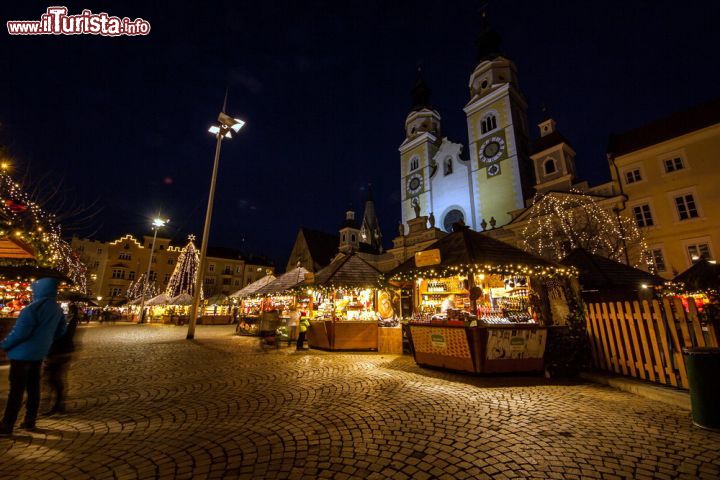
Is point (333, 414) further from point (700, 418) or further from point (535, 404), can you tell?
point (700, 418)

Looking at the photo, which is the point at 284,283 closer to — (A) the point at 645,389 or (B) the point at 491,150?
(A) the point at 645,389

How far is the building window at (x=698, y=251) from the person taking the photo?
57.8ft

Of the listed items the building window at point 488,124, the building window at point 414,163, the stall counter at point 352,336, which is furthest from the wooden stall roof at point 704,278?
the building window at point 414,163

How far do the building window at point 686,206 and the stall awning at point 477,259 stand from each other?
18161 mm

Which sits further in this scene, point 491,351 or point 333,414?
point 491,351

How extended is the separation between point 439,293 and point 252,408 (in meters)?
9.56

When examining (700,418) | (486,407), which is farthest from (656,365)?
(486,407)

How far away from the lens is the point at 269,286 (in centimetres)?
1692

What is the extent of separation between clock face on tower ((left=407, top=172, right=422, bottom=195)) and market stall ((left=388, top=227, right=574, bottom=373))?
96.5ft

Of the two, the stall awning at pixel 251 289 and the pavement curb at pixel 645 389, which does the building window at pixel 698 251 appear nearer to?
the pavement curb at pixel 645 389

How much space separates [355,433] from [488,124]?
120 ft

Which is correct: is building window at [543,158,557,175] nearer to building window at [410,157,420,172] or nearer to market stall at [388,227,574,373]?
building window at [410,157,420,172]

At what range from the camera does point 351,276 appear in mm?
12172

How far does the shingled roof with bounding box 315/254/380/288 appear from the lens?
38.1 ft
